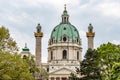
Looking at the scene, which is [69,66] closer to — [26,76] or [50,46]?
[50,46]

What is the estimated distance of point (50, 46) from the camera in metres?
145

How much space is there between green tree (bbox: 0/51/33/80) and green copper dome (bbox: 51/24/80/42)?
97896 mm

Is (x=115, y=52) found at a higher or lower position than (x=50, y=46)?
lower

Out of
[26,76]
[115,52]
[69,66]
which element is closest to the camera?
[26,76]

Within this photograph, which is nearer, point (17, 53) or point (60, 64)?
point (17, 53)

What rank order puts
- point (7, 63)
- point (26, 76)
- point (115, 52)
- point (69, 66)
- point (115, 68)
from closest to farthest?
point (115, 68) < point (7, 63) < point (26, 76) < point (115, 52) < point (69, 66)

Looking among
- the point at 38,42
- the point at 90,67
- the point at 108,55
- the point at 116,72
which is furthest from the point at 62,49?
the point at 116,72

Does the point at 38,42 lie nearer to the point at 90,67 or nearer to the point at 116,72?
the point at 90,67

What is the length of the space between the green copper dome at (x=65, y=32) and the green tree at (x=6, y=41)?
9858 cm

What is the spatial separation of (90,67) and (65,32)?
8922cm

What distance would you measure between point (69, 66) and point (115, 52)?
7861 centimetres

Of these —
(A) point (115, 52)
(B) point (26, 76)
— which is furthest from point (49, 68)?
(B) point (26, 76)

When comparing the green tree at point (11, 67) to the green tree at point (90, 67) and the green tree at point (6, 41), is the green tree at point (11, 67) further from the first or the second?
the green tree at point (90, 67)

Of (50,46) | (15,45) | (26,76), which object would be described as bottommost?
(26,76)
